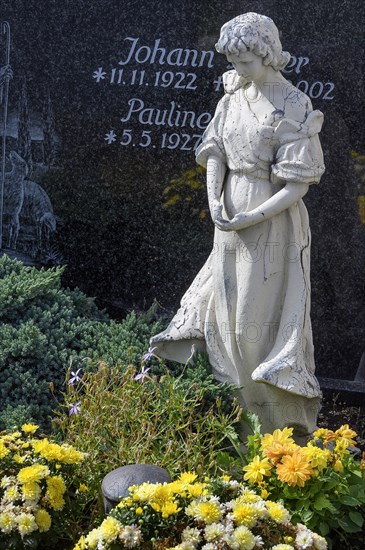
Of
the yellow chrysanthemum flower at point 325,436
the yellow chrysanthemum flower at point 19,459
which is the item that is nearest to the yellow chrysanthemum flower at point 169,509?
the yellow chrysanthemum flower at point 19,459

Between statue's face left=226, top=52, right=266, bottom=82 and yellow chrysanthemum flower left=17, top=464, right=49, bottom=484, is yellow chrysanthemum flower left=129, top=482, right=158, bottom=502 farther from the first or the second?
statue's face left=226, top=52, right=266, bottom=82

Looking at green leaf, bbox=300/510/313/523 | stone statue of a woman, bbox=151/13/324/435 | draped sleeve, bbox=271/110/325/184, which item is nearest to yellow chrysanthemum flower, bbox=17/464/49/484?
green leaf, bbox=300/510/313/523

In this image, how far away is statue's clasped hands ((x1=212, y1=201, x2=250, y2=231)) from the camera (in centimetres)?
482

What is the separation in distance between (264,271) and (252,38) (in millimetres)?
1123

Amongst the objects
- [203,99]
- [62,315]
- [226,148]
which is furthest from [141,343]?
[203,99]

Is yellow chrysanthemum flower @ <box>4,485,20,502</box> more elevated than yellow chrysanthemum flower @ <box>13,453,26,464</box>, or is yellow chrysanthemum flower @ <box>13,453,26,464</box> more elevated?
yellow chrysanthemum flower @ <box>13,453,26,464</box>

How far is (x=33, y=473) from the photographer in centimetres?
395

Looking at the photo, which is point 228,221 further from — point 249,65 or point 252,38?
point 252,38

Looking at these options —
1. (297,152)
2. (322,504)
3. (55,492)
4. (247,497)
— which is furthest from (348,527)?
(297,152)

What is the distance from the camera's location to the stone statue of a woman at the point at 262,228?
189 inches

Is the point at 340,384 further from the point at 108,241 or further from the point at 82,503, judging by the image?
the point at 82,503

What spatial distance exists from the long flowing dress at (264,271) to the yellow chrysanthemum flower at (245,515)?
1.24 meters

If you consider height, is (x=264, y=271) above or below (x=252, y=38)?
below

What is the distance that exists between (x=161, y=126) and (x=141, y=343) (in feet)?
6.59
